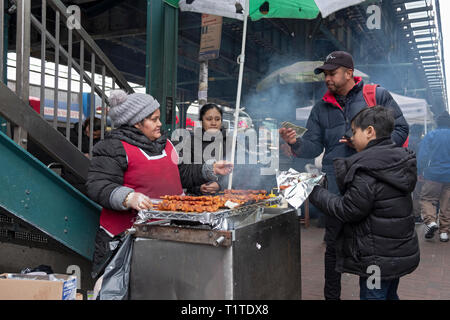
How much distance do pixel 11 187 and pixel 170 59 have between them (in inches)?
144

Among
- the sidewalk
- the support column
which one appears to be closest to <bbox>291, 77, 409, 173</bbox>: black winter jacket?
the sidewalk

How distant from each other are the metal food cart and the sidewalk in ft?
6.90

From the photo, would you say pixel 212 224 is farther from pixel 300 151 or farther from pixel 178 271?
pixel 300 151

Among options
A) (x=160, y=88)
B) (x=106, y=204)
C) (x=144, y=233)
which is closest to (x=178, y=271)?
(x=144, y=233)

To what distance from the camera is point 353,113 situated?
3486 mm

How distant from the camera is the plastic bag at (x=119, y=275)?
7.82 feet

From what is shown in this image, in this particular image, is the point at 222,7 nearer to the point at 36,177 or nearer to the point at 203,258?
the point at 36,177

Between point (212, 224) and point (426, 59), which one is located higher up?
point (426, 59)

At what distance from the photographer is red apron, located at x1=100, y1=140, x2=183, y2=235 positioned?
9.37 ft

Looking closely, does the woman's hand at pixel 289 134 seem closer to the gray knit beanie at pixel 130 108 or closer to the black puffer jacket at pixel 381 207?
the black puffer jacket at pixel 381 207

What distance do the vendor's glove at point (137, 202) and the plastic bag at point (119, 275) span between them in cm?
19

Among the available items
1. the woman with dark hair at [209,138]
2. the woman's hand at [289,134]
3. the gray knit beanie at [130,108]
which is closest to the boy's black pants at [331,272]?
the woman's hand at [289,134]

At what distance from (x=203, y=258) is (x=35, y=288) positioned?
1.16 m

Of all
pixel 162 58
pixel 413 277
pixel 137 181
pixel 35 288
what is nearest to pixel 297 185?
pixel 137 181
